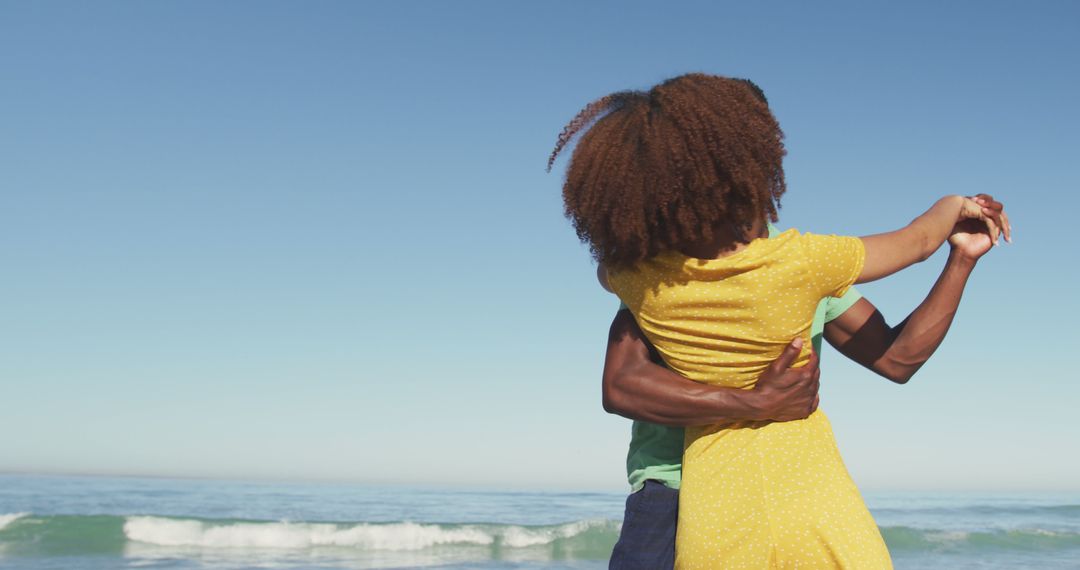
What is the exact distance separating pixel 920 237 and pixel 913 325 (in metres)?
0.19

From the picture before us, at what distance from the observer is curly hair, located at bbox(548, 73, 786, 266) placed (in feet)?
4.75

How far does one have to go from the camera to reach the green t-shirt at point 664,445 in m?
1.67

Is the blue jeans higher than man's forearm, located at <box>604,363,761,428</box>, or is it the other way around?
man's forearm, located at <box>604,363,761,428</box>

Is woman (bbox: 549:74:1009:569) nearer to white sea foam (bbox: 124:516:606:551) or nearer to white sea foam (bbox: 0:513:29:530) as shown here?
white sea foam (bbox: 124:516:606:551)

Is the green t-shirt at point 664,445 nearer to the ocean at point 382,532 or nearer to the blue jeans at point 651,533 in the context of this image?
the blue jeans at point 651,533

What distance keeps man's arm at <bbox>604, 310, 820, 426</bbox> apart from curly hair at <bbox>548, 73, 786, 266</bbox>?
0.71 feet

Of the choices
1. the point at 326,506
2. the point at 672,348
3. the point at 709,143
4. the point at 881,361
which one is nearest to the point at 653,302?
the point at 672,348

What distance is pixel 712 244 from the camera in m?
1.52

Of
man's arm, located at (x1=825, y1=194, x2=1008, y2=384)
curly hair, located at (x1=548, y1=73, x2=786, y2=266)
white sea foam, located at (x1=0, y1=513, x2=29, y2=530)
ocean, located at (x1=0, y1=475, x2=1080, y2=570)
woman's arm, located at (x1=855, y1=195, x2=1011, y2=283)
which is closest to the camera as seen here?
curly hair, located at (x1=548, y1=73, x2=786, y2=266)

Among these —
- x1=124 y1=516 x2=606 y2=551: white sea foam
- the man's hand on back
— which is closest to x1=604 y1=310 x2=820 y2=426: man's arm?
the man's hand on back

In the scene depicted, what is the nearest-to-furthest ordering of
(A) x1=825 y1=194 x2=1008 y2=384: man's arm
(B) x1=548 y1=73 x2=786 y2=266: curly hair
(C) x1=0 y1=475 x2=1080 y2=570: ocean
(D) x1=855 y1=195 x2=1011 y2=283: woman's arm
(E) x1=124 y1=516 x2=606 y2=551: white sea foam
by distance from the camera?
(B) x1=548 y1=73 x2=786 y2=266: curly hair < (D) x1=855 y1=195 x2=1011 y2=283: woman's arm < (A) x1=825 y1=194 x2=1008 y2=384: man's arm < (C) x1=0 y1=475 x2=1080 y2=570: ocean < (E) x1=124 y1=516 x2=606 y2=551: white sea foam

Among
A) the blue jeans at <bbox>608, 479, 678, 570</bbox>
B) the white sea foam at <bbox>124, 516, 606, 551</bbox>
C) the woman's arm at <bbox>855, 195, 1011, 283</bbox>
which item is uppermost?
the woman's arm at <bbox>855, 195, 1011, 283</bbox>

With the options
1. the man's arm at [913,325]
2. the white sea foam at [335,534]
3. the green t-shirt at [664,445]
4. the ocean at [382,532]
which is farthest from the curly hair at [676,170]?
the white sea foam at [335,534]

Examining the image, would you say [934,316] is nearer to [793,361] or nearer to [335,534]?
[793,361]
